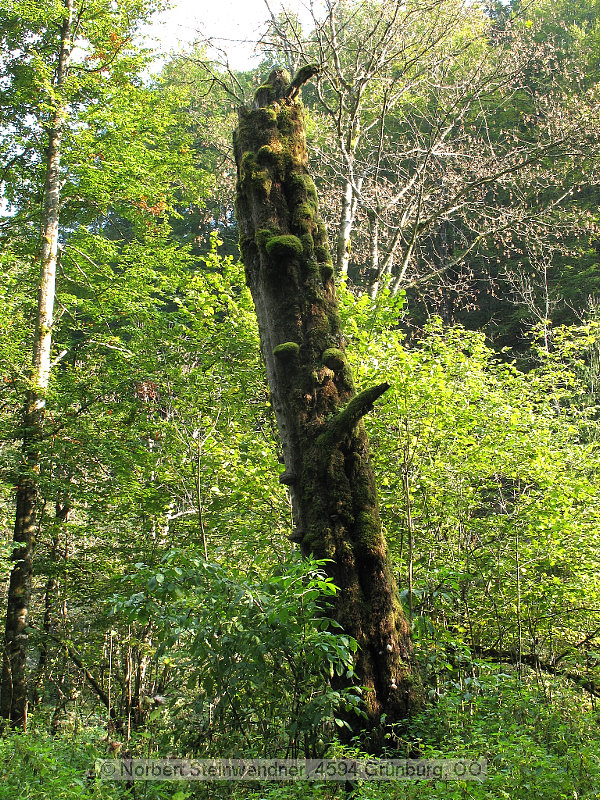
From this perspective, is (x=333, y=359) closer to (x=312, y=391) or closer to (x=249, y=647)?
(x=312, y=391)

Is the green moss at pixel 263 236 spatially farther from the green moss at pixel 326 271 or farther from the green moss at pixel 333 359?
the green moss at pixel 333 359

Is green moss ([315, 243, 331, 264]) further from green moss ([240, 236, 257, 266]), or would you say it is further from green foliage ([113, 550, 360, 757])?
green foliage ([113, 550, 360, 757])

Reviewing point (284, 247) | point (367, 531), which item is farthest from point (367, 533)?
point (284, 247)

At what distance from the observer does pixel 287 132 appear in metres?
5.18

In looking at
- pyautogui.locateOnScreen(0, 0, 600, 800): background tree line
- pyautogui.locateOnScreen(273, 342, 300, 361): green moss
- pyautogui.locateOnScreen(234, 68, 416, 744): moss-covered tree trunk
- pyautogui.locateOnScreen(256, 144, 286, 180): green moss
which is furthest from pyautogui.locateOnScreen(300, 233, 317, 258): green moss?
pyautogui.locateOnScreen(0, 0, 600, 800): background tree line

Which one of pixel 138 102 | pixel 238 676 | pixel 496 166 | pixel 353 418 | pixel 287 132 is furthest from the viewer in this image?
pixel 496 166

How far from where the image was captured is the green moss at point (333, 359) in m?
4.44

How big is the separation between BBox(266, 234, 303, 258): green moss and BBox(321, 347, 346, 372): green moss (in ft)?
2.47

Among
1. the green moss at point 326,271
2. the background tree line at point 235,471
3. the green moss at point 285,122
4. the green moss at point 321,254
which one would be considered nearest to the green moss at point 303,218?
the green moss at point 321,254

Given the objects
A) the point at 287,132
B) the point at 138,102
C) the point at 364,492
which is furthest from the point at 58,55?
the point at 364,492

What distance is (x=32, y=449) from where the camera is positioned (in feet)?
25.9

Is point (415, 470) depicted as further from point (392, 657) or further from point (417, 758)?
point (417, 758)

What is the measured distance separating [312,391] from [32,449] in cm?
487

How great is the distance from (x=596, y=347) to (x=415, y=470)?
11179 mm
